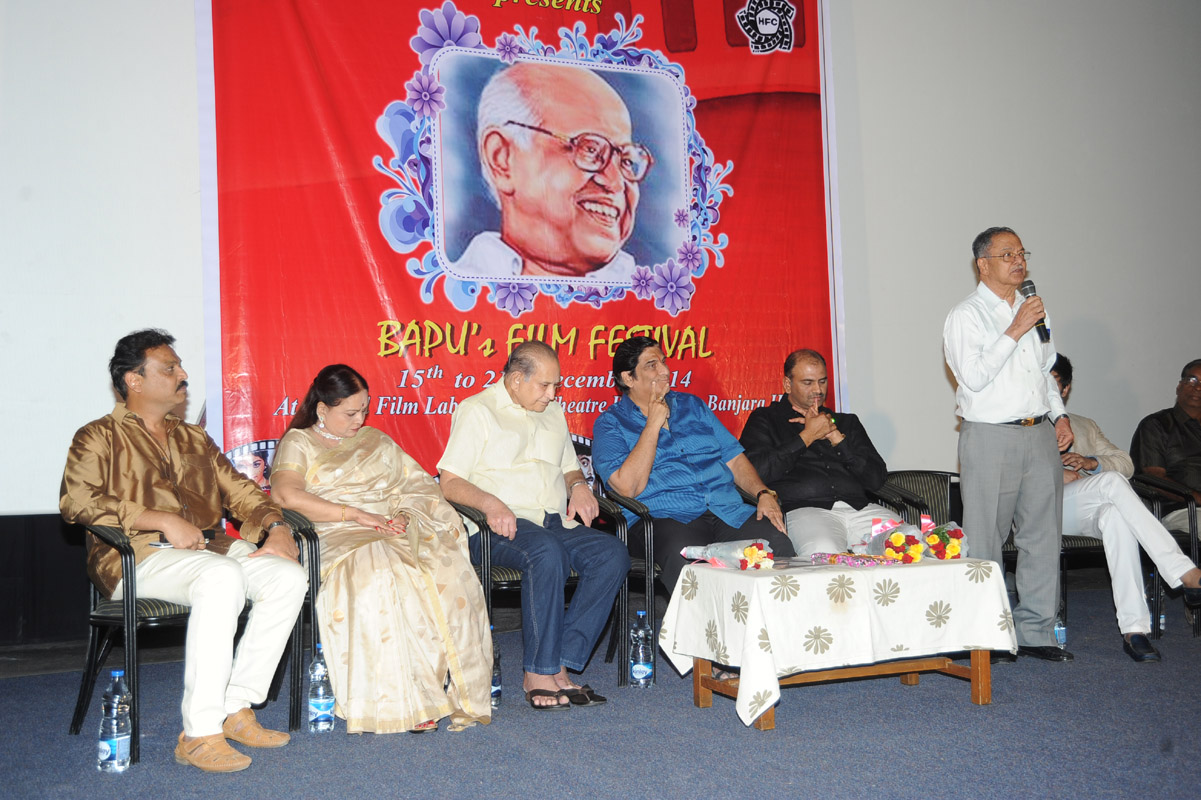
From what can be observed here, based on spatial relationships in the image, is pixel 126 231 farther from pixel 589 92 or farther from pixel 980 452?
pixel 980 452

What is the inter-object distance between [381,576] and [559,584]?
1.91 ft

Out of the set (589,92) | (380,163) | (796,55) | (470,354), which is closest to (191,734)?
(470,354)

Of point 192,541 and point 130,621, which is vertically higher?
point 192,541

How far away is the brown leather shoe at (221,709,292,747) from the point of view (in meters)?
2.91

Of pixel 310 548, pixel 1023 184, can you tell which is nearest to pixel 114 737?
pixel 310 548

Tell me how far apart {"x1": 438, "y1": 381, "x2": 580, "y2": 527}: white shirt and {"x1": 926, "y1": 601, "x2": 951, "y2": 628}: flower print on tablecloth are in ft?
4.08

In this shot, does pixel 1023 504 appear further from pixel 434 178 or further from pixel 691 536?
pixel 434 178

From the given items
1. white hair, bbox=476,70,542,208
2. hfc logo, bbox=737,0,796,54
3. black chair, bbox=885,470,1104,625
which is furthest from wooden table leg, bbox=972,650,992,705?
hfc logo, bbox=737,0,796,54

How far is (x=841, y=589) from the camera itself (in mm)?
3086

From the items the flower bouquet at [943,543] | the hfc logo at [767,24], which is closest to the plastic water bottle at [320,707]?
the flower bouquet at [943,543]

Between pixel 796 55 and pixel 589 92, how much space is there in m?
1.10

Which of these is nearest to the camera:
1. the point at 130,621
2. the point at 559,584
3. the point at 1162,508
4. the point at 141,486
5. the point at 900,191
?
the point at 130,621

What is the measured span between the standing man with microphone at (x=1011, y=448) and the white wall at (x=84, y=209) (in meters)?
2.99

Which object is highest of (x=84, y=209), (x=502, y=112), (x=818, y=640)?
(x=502, y=112)
